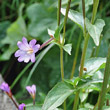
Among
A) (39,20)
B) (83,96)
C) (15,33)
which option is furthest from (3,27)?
(83,96)

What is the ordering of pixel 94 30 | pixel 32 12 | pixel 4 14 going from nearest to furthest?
1. pixel 94 30
2. pixel 32 12
3. pixel 4 14

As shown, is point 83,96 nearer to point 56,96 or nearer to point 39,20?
point 56,96

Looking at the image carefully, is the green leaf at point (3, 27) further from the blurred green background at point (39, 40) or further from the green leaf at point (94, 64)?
the green leaf at point (94, 64)

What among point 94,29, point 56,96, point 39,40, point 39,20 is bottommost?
point 39,40

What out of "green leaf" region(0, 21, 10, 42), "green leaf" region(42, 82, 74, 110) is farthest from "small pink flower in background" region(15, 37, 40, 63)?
"green leaf" region(0, 21, 10, 42)

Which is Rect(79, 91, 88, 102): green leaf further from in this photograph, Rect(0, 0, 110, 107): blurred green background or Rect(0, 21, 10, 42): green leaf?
Rect(0, 21, 10, 42): green leaf

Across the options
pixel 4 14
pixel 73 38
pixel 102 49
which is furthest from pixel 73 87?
pixel 4 14

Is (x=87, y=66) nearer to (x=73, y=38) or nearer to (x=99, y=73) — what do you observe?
(x=99, y=73)

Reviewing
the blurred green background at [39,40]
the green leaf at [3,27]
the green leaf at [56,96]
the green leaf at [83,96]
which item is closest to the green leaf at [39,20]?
the blurred green background at [39,40]

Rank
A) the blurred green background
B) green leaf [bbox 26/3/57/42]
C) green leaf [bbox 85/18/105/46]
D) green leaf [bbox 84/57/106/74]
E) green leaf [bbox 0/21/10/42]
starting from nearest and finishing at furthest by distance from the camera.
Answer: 1. green leaf [bbox 85/18/105/46]
2. green leaf [bbox 84/57/106/74]
3. the blurred green background
4. green leaf [bbox 26/3/57/42]
5. green leaf [bbox 0/21/10/42]
